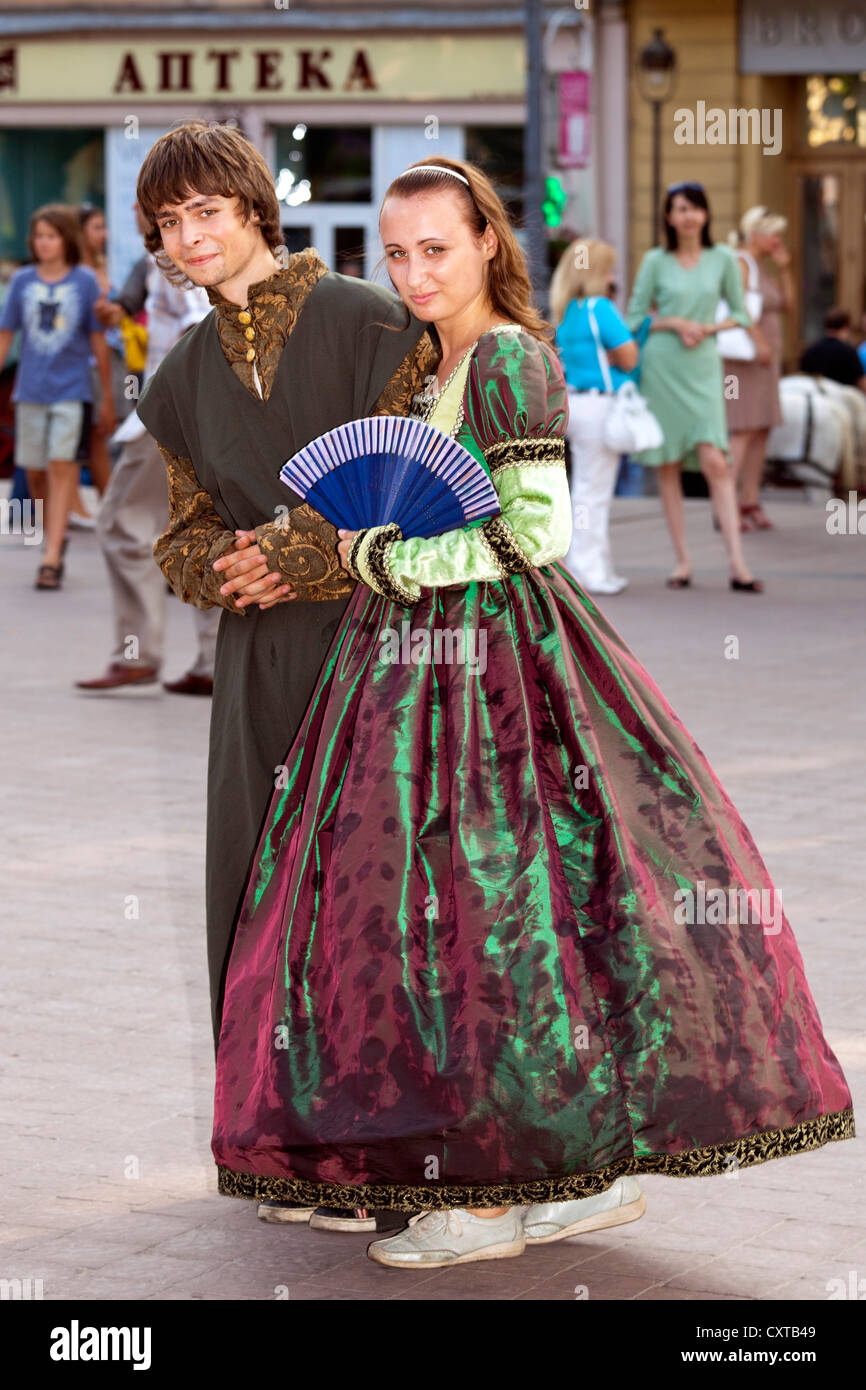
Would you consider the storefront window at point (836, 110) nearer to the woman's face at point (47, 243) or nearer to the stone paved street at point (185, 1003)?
the woman's face at point (47, 243)

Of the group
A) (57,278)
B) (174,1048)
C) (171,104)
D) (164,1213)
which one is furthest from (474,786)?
(171,104)

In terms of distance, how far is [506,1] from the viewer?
2225cm

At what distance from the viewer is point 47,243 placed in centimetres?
1215

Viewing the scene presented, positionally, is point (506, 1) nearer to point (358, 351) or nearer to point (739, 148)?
point (739, 148)

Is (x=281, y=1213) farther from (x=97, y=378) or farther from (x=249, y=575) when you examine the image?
(x=97, y=378)

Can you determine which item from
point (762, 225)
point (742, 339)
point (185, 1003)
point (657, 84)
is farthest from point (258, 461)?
point (657, 84)

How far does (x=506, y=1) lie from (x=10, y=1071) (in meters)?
19.2

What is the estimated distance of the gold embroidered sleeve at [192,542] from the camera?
3.73 meters

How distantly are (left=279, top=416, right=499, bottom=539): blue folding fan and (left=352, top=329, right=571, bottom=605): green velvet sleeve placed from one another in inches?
1.4

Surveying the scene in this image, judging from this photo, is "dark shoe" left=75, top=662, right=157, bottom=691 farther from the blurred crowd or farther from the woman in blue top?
the woman in blue top

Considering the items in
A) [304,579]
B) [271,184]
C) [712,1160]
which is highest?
[271,184]

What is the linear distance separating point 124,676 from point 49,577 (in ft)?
11.4

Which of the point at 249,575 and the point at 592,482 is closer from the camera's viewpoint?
the point at 249,575

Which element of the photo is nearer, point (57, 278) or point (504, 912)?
point (504, 912)
